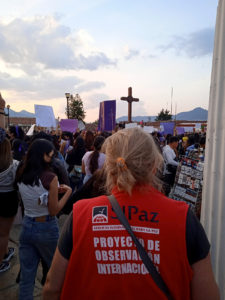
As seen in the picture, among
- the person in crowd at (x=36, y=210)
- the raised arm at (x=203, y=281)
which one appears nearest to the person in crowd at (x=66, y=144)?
the person in crowd at (x=36, y=210)

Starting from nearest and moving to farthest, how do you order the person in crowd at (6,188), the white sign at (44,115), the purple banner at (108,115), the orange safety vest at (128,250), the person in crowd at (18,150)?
the orange safety vest at (128,250)
the person in crowd at (6,188)
the person in crowd at (18,150)
the purple banner at (108,115)
the white sign at (44,115)

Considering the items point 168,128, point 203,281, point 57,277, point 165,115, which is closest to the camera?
point 203,281

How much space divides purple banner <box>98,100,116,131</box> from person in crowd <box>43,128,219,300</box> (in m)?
7.54

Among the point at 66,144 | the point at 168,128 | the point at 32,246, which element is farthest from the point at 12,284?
the point at 168,128

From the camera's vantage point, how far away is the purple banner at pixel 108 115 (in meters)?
8.72

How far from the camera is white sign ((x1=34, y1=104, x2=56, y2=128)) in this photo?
9.09 m

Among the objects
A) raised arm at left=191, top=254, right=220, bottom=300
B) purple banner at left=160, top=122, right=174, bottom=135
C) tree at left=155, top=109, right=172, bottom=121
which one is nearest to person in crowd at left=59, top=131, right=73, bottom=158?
raised arm at left=191, top=254, right=220, bottom=300

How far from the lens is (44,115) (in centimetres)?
922

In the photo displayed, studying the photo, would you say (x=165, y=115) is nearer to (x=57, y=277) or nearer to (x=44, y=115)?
(x=44, y=115)

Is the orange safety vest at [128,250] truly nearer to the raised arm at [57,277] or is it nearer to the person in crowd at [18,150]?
the raised arm at [57,277]

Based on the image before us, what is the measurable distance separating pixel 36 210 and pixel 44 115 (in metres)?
7.32

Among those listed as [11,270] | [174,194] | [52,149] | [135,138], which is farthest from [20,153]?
[135,138]

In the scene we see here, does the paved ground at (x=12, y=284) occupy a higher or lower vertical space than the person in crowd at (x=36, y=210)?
lower

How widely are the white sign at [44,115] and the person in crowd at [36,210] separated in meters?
6.97
